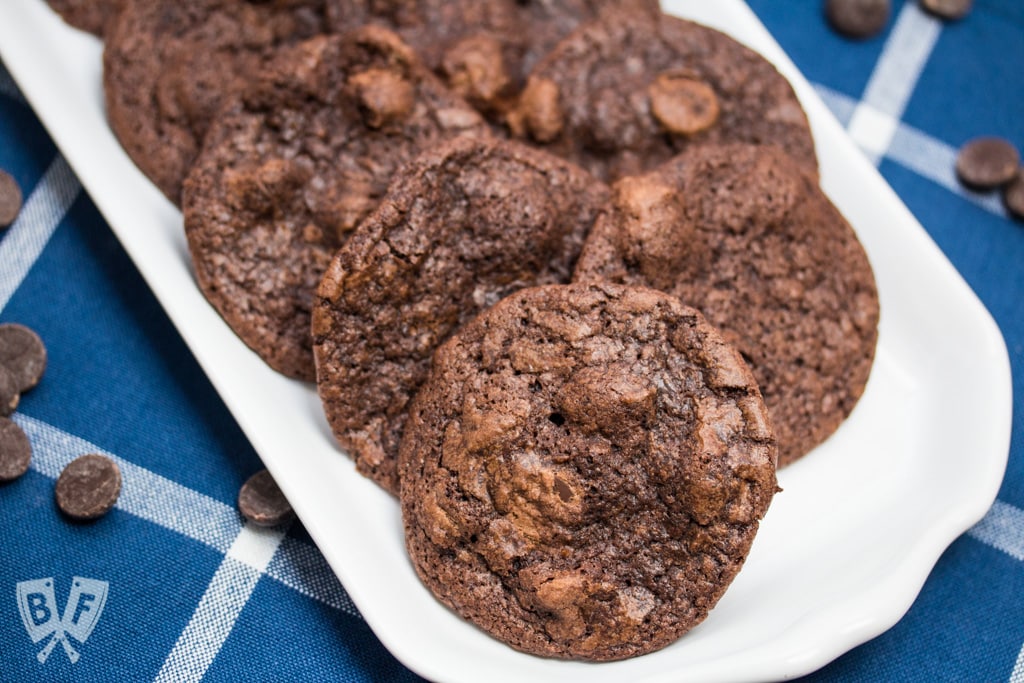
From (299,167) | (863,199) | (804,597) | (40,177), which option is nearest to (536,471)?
(804,597)

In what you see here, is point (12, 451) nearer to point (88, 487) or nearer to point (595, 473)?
point (88, 487)

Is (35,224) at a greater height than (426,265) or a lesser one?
lesser

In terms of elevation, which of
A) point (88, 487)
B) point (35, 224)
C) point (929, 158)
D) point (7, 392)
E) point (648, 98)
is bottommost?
point (88, 487)

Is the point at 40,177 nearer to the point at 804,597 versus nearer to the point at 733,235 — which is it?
the point at 733,235

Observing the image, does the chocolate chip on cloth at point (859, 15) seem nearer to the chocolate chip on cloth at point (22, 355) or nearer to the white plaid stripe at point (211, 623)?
the white plaid stripe at point (211, 623)

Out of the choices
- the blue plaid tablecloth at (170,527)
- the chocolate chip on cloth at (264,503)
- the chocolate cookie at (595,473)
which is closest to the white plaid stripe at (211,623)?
the blue plaid tablecloth at (170,527)

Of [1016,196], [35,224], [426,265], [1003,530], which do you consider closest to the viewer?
[426,265]

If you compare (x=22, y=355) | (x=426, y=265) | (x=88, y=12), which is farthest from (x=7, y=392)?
(x=426, y=265)

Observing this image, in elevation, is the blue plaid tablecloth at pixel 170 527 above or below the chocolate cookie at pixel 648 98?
below
